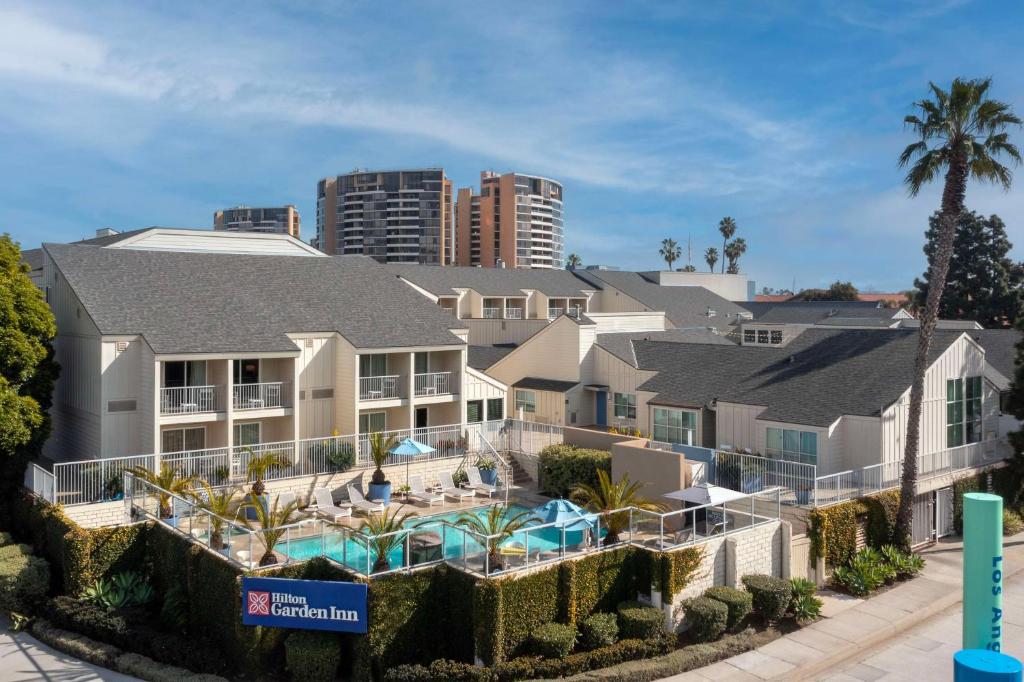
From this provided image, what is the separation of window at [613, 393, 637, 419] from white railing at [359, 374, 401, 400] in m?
10.6

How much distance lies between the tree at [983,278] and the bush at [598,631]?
2016 inches

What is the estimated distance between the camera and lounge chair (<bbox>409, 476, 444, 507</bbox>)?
1081 inches

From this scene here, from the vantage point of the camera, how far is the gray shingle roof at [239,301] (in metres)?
27.4

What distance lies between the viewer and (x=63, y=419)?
2953cm

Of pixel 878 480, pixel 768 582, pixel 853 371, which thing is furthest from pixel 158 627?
pixel 853 371

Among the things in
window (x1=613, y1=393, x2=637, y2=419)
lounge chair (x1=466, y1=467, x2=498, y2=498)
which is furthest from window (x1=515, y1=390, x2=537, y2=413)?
lounge chair (x1=466, y1=467, x2=498, y2=498)

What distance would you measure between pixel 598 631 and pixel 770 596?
4839 mm

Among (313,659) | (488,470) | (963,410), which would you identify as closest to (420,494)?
(488,470)

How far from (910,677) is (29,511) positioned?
78.7 ft

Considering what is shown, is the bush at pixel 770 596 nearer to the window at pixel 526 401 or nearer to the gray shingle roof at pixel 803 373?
the gray shingle roof at pixel 803 373

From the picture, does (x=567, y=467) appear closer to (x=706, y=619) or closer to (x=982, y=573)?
(x=706, y=619)

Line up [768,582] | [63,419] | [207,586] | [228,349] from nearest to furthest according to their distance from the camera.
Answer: [207,586] < [768,582] < [228,349] < [63,419]

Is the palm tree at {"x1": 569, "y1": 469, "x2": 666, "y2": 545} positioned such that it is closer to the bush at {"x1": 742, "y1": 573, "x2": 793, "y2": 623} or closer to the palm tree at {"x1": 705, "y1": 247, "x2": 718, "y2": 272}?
the bush at {"x1": 742, "y1": 573, "x2": 793, "y2": 623}

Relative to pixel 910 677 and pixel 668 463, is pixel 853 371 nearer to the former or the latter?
pixel 668 463
